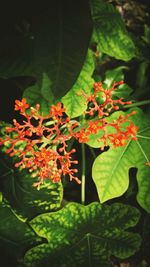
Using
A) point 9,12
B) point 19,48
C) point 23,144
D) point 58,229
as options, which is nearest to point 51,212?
point 58,229

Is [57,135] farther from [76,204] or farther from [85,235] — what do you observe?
[85,235]

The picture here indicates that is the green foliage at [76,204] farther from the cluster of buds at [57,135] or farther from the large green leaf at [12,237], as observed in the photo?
the cluster of buds at [57,135]

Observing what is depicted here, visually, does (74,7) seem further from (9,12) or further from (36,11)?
(9,12)

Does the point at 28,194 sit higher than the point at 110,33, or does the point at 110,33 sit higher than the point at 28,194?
the point at 110,33

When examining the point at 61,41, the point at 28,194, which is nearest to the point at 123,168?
the point at 28,194

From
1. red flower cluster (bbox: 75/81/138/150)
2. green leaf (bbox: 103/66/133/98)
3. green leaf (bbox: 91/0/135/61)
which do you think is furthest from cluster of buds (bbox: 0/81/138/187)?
green leaf (bbox: 103/66/133/98)
